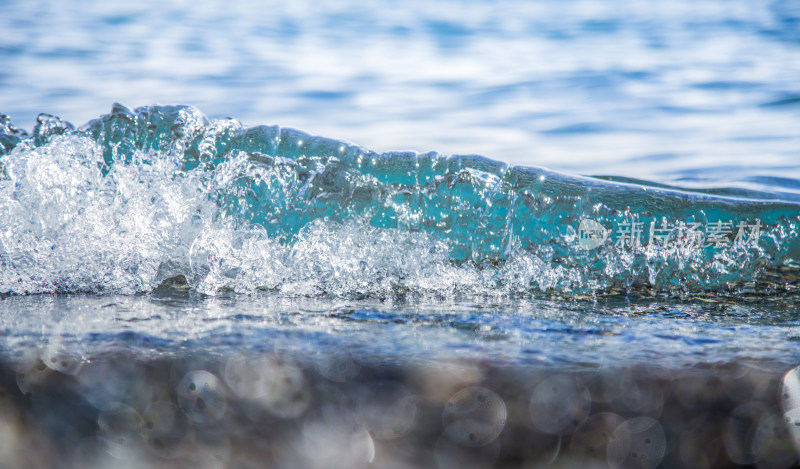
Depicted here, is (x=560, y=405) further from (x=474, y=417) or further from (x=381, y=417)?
(x=381, y=417)

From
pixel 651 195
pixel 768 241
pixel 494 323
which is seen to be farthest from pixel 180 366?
pixel 768 241

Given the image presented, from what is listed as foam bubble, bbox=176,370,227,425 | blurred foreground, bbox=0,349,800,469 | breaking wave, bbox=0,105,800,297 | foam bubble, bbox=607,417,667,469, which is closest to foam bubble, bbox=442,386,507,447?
blurred foreground, bbox=0,349,800,469

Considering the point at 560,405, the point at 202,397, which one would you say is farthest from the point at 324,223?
the point at 560,405

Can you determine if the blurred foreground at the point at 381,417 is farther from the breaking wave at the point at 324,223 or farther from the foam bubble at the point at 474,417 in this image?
the breaking wave at the point at 324,223

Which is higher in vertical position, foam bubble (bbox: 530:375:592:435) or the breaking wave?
the breaking wave

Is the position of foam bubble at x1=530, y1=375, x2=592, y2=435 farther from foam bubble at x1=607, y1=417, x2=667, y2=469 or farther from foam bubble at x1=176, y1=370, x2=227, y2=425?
foam bubble at x1=176, y1=370, x2=227, y2=425

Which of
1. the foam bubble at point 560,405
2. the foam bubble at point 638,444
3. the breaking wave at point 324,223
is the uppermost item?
the breaking wave at point 324,223

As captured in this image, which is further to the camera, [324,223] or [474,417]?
[324,223]

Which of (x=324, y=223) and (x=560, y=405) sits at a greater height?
(x=324, y=223)

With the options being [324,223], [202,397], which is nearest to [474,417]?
[202,397]

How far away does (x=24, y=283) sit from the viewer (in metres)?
2.13

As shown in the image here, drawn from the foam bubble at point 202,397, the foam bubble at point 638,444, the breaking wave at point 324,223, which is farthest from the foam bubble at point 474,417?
the breaking wave at point 324,223

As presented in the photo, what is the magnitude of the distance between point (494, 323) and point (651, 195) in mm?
1652

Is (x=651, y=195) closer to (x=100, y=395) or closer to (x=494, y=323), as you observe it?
(x=494, y=323)
